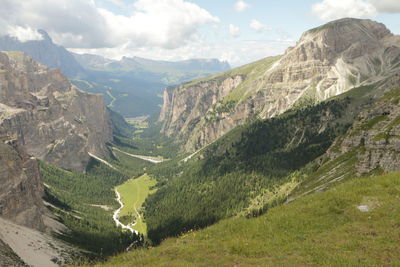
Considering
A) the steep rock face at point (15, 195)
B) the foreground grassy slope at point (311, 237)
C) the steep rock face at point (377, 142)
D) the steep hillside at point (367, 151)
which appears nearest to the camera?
the foreground grassy slope at point (311, 237)

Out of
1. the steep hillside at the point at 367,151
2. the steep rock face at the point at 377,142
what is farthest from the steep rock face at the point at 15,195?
the steep rock face at the point at 377,142

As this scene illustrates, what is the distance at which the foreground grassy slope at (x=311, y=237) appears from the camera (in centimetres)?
1958

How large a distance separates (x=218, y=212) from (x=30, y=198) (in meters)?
91.0

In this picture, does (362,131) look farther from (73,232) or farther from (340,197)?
(73,232)

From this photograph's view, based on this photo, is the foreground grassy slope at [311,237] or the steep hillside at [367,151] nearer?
the foreground grassy slope at [311,237]

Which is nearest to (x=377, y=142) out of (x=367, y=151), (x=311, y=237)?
(x=367, y=151)

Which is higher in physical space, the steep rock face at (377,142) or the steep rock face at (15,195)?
the steep rock face at (377,142)

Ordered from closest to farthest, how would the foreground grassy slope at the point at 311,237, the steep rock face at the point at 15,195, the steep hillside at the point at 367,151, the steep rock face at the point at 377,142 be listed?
the foreground grassy slope at the point at 311,237
the steep rock face at the point at 377,142
the steep hillside at the point at 367,151
the steep rock face at the point at 15,195

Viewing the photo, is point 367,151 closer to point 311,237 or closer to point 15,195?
point 311,237

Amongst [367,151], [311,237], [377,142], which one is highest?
[377,142]

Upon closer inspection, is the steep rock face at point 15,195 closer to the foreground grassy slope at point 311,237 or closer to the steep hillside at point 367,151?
the steep hillside at point 367,151

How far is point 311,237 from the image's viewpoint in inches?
886

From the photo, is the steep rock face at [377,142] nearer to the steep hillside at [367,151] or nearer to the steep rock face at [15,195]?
the steep hillside at [367,151]

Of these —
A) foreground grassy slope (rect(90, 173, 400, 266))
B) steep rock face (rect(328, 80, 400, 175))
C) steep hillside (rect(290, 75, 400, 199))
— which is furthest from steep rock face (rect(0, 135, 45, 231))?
steep rock face (rect(328, 80, 400, 175))
